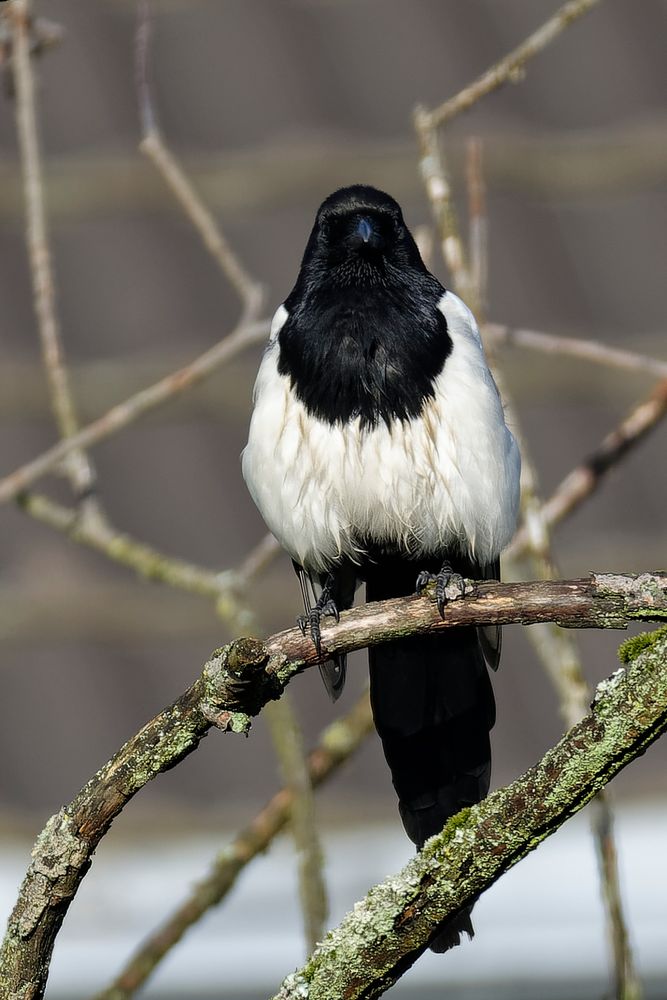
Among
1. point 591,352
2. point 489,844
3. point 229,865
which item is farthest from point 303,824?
point 591,352

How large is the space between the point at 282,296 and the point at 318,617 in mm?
1738

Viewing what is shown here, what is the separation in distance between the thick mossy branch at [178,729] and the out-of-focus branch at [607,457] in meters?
1.01

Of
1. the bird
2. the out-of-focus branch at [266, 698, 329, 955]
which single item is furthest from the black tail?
the out-of-focus branch at [266, 698, 329, 955]

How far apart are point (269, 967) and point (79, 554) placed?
122 cm

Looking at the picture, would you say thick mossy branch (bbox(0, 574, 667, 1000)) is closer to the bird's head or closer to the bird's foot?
the bird's foot

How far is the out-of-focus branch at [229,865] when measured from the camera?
2.54m

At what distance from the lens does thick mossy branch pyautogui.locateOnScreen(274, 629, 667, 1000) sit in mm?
1648

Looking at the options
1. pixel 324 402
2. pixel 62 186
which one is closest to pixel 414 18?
pixel 62 186

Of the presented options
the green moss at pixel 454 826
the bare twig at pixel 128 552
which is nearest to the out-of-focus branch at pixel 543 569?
the bare twig at pixel 128 552

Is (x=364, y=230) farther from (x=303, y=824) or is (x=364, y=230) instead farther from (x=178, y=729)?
(x=178, y=729)

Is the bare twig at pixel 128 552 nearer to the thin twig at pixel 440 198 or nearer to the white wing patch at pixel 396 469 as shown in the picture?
the white wing patch at pixel 396 469

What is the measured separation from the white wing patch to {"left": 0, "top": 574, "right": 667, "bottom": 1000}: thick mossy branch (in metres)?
0.97

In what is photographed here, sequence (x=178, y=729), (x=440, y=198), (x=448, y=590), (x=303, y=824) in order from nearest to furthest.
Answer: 1. (x=178, y=729)
2. (x=448, y=590)
3. (x=303, y=824)
4. (x=440, y=198)

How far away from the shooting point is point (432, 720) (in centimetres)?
300
